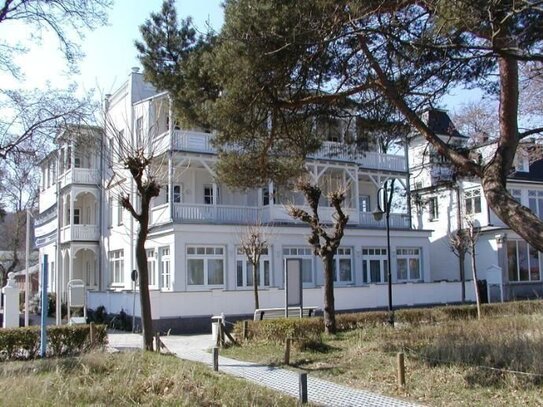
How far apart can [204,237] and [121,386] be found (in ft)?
63.1

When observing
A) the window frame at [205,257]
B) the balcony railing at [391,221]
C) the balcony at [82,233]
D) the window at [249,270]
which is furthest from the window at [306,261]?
the balcony at [82,233]

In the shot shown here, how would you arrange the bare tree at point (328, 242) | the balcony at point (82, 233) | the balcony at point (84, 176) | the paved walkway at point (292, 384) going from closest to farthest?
the paved walkway at point (292, 384) → the bare tree at point (328, 242) → the balcony at point (84, 176) → the balcony at point (82, 233)

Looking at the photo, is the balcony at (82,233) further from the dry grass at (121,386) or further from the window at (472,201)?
the dry grass at (121,386)

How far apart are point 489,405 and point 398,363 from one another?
6.06 feet

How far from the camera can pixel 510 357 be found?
35.5 ft

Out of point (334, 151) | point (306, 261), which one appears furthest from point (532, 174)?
point (334, 151)

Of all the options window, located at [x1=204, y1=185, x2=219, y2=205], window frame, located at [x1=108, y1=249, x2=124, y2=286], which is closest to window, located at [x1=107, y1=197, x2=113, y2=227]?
window frame, located at [x1=108, y1=249, x2=124, y2=286]

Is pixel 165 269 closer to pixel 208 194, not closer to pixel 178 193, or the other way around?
pixel 178 193

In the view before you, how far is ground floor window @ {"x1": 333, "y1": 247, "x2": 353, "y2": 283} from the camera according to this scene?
106 feet

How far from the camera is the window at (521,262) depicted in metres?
36.8

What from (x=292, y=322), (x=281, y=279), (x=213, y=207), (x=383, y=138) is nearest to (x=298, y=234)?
(x=281, y=279)

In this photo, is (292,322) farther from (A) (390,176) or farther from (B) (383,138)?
(A) (390,176)

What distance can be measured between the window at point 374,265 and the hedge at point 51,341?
66.1 ft

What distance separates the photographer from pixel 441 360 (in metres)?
11.2
